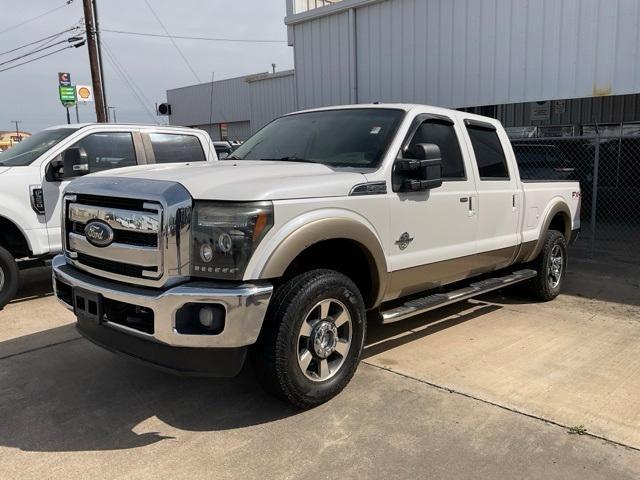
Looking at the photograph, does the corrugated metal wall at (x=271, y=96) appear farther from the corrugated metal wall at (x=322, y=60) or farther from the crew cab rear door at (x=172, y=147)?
the crew cab rear door at (x=172, y=147)

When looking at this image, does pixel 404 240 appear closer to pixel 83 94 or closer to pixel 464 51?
pixel 464 51

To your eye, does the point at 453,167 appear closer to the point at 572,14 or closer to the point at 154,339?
the point at 154,339

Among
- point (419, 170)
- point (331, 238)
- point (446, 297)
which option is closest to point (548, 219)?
point (446, 297)

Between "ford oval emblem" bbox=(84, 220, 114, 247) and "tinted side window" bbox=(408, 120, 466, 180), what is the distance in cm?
247

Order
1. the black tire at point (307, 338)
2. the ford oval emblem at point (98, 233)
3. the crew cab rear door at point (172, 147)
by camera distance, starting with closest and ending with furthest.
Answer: the black tire at point (307, 338), the ford oval emblem at point (98, 233), the crew cab rear door at point (172, 147)

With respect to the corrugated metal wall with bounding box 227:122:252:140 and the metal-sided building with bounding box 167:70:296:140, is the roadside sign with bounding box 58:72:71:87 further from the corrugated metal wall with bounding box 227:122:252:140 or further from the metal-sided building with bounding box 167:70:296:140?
the corrugated metal wall with bounding box 227:122:252:140

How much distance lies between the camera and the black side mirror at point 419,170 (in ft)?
13.4

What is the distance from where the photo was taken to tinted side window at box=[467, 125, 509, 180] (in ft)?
17.0

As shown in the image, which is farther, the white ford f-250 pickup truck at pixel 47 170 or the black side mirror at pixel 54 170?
the black side mirror at pixel 54 170

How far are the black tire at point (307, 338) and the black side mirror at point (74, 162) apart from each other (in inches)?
144

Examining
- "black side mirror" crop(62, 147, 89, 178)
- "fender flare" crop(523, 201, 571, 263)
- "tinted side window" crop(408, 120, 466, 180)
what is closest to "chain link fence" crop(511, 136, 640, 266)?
"fender flare" crop(523, 201, 571, 263)

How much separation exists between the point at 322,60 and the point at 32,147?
298 inches

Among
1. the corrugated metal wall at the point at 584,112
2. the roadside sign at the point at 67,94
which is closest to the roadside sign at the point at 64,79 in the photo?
the roadside sign at the point at 67,94

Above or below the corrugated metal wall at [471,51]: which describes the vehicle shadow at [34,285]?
below
